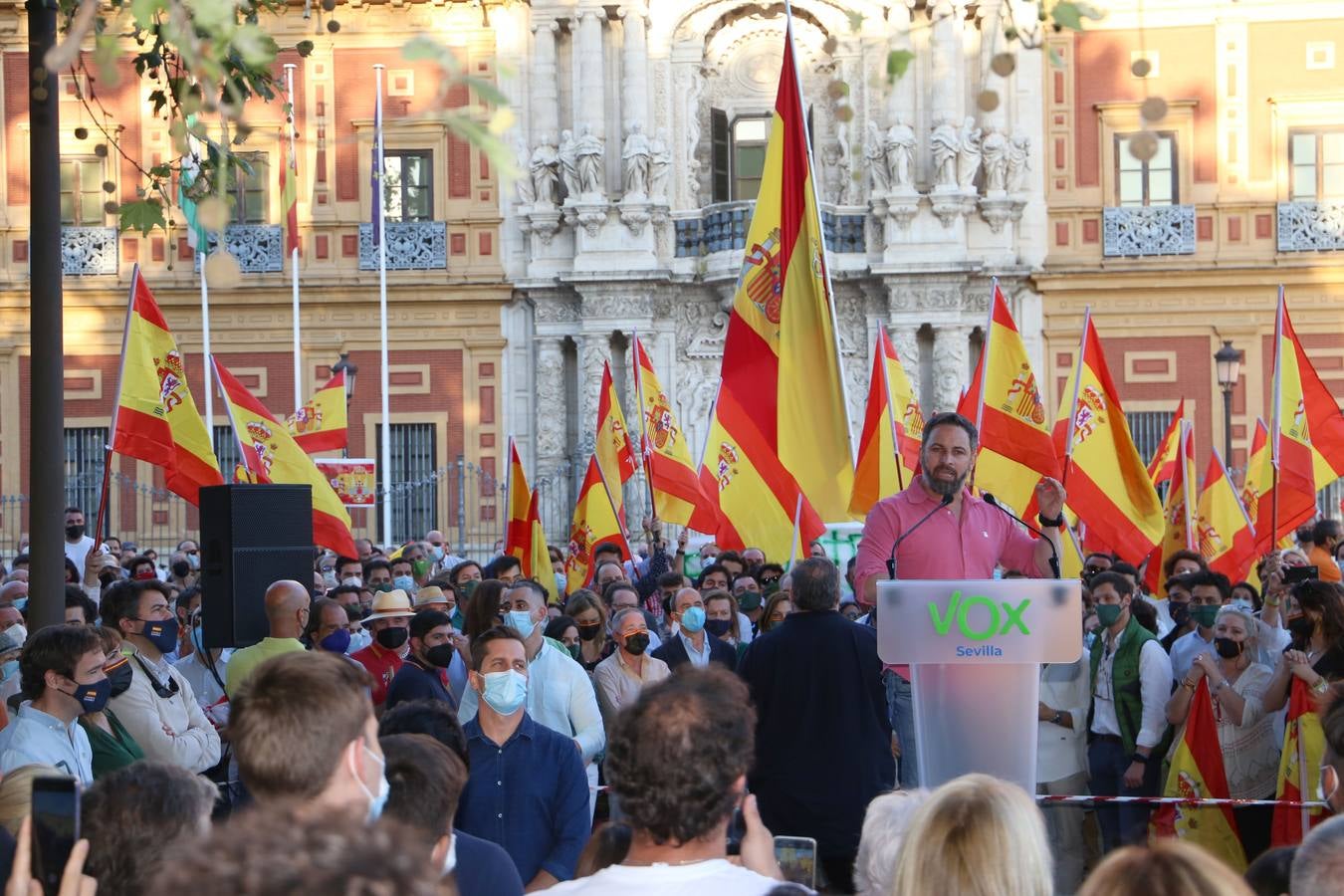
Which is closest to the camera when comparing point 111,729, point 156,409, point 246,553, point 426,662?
point 111,729

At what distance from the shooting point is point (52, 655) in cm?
618

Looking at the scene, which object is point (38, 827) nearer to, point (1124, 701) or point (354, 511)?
point (1124, 701)

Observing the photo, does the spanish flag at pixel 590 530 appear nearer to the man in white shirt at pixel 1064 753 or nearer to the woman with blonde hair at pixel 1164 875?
the man in white shirt at pixel 1064 753

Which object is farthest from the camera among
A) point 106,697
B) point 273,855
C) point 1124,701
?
point 1124,701

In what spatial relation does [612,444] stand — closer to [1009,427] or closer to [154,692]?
[1009,427]

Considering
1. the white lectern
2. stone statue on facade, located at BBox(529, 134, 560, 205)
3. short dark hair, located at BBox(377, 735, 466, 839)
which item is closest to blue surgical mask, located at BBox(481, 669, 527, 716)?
the white lectern

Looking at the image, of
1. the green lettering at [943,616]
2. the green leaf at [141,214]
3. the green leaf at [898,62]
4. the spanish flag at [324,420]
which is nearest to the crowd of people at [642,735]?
the green lettering at [943,616]

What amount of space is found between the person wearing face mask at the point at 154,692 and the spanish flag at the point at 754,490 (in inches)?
138

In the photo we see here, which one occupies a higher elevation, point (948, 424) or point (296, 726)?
point (948, 424)

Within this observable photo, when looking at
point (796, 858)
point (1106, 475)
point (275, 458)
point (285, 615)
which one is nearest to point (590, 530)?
point (275, 458)

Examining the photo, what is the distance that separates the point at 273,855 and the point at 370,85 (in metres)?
26.5

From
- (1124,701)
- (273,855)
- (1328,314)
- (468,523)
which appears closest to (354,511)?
(468,523)

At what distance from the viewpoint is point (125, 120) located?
2770 centimetres

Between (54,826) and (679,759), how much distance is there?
1.18 metres
